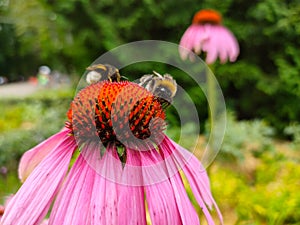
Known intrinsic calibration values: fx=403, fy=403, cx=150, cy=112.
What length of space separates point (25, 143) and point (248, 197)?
155cm

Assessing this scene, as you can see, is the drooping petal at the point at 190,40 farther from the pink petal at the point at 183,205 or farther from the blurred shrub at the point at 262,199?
the pink petal at the point at 183,205

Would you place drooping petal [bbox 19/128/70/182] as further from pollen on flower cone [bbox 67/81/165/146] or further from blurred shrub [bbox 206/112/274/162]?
blurred shrub [bbox 206/112/274/162]

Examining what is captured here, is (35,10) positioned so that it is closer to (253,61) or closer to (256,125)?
(253,61)

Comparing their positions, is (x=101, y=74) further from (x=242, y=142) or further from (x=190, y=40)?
(x=242, y=142)

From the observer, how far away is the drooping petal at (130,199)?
0.45m

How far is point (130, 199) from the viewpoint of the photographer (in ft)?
1.51

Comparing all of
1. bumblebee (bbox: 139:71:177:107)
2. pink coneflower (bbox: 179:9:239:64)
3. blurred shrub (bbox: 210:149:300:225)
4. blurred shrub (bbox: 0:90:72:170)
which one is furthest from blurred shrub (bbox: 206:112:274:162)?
bumblebee (bbox: 139:71:177:107)

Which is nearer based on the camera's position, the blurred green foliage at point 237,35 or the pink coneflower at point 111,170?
the pink coneflower at point 111,170

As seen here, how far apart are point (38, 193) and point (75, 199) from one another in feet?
0.15

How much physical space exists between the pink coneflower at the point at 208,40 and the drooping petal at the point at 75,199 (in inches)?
65.5

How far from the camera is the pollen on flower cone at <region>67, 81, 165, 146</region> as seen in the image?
53 cm

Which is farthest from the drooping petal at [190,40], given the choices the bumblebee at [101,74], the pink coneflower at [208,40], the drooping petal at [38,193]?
the drooping petal at [38,193]

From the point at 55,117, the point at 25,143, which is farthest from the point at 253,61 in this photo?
the point at 25,143

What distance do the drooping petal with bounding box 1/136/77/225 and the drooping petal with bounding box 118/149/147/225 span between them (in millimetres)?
83
